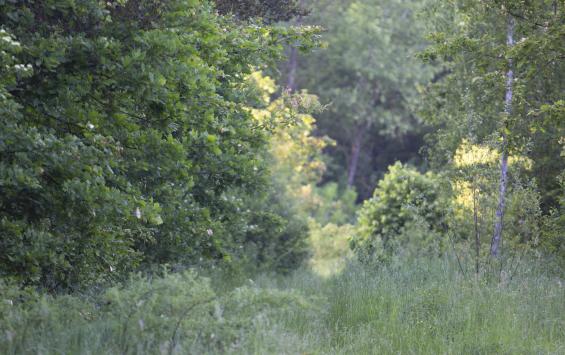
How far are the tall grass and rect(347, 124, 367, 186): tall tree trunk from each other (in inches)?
1271

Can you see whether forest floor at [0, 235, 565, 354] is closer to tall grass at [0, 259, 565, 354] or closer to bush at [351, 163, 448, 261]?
tall grass at [0, 259, 565, 354]

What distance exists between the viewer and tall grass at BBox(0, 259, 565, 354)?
21.6 feet

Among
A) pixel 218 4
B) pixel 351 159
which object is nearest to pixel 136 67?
pixel 218 4

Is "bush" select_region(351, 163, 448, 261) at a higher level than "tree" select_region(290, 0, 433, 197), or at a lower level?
lower

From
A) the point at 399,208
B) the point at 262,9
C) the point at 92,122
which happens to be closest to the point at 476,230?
the point at 262,9

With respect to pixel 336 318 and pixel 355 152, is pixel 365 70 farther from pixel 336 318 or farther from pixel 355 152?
pixel 336 318

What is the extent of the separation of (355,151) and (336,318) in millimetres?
35905

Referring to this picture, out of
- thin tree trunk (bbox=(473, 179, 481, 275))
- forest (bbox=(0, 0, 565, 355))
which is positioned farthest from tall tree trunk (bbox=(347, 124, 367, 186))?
thin tree trunk (bbox=(473, 179, 481, 275))

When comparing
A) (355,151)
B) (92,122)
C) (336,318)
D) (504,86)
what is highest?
(504,86)

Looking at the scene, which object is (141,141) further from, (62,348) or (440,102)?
(440,102)

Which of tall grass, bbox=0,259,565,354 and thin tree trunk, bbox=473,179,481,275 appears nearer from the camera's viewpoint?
tall grass, bbox=0,259,565,354

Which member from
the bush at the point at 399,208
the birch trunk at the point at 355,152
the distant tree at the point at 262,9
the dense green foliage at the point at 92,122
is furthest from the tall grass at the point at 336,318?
the birch trunk at the point at 355,152

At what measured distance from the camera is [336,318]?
9445 mm

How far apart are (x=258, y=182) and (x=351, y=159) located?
113 ft
